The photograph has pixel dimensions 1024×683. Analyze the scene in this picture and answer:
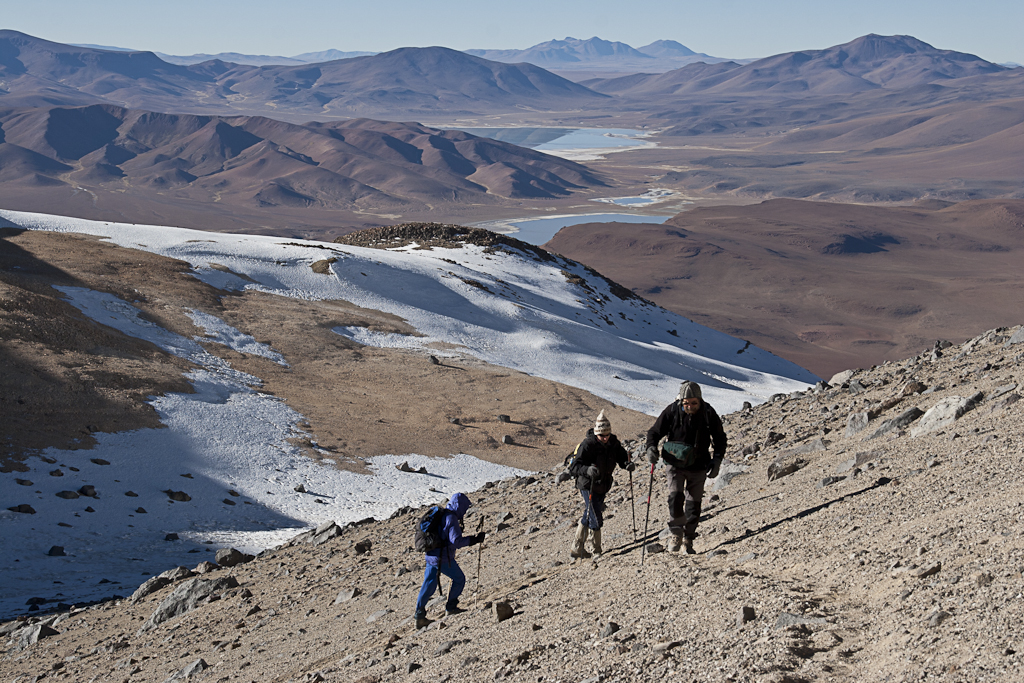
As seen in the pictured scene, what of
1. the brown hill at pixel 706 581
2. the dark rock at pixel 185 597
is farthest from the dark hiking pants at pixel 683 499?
the dark rock at pixel 185 597

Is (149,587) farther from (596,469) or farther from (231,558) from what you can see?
(596,469)

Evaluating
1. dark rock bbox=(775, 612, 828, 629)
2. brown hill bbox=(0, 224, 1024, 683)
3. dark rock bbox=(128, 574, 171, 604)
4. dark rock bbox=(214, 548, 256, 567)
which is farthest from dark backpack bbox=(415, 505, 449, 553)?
dark rock bbox=(214, 548, 256, 567)

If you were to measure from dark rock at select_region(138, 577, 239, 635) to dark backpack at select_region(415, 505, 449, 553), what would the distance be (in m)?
4.74

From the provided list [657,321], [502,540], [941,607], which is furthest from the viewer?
[657,321]

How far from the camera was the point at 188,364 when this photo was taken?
79.8 ft

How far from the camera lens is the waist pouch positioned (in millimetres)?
7676

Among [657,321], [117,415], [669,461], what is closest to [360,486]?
[117,415]

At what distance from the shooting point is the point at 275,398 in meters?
23.7

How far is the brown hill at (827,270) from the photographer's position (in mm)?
88938

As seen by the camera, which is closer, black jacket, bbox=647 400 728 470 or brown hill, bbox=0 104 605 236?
black jacket, bbox=647 400 728 470

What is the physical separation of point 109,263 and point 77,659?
957 inches

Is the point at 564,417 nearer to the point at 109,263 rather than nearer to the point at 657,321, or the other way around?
the point at 109,263

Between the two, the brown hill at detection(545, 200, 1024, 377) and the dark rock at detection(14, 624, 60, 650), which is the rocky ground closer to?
the dark rock at detection(14, 624, 60, 650)

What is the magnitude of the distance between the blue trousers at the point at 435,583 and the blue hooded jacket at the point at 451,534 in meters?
0.05
